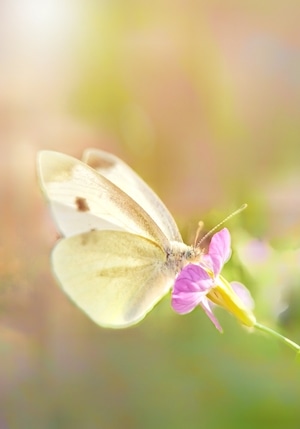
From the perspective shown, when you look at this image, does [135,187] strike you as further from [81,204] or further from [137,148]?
[137,148]

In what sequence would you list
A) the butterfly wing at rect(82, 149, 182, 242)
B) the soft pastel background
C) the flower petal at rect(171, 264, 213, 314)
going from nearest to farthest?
the flower petal at rect(171, 264, 213, 314) < the butterfly wing at rect(82, 149, 182, 242) < the soft pastel background

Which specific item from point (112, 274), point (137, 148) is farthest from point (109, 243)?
point (137, 148)

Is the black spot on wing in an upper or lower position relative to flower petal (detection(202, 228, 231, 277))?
upper

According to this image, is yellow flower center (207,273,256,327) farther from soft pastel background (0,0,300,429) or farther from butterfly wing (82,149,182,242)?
soft pastel background (0,0,300,429)

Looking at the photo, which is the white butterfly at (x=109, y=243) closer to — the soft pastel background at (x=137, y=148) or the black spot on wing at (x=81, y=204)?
the black spot on wing at (x=81, y=204)

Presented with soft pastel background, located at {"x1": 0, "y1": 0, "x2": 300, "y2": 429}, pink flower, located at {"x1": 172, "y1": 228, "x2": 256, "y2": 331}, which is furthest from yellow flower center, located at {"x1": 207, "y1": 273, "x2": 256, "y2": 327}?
soft pastel background, located at {"x1": 0, "y1": 0, "x2": 300, "y2": 429}

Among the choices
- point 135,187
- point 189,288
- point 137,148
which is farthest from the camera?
point 137,148

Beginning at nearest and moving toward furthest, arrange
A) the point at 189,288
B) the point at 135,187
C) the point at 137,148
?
the point at 189,288, the point at 135,187, the point at 137,148

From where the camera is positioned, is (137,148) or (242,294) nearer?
(242,294)
